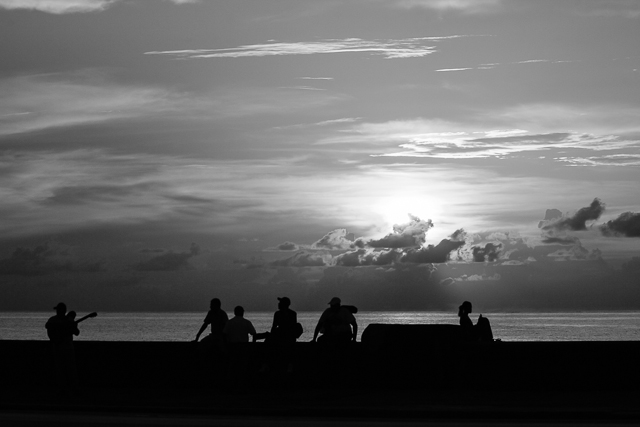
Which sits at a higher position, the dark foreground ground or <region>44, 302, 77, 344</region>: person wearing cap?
<region>44, 302, 77, 344</region>: person wearing cap

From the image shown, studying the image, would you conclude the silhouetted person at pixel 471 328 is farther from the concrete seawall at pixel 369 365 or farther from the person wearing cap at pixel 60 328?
the person wearing cap at pixel 60 328

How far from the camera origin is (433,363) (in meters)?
19.0

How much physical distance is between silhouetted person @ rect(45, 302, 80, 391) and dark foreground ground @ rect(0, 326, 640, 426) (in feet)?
0.98

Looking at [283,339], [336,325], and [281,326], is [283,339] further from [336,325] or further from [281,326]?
[336,325]

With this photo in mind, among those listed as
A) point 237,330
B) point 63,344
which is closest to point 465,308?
Answer: point 237,330

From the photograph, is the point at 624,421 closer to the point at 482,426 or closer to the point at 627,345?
the point at 482,426

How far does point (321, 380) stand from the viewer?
1914 cm

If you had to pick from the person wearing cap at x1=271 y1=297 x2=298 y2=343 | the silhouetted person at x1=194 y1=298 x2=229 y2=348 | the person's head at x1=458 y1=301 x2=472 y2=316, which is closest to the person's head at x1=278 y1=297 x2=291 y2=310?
the person wearing cap at x1=271 y1=297 x2=298 y2=343

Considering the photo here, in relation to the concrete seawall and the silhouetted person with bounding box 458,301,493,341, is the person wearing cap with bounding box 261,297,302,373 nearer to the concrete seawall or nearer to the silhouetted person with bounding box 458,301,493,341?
the concrete seawall

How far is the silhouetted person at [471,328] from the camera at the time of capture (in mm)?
19922

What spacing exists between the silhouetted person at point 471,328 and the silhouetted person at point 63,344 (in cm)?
786

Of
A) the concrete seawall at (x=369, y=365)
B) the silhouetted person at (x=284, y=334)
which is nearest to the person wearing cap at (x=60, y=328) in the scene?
the concrete seawall at (x=369, y=365)

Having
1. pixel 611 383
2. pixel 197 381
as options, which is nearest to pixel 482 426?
pixel 611 383

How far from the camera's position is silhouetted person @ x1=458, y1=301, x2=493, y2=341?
65.4ft
